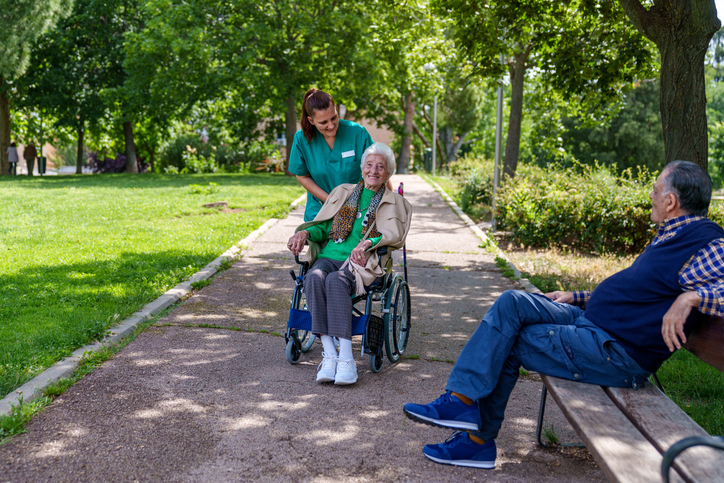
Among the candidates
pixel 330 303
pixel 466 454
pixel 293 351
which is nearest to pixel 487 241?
pixel 293 351

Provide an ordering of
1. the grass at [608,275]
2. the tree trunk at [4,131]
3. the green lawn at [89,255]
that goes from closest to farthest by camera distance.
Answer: the grass at [608,275] → the green lawn at [89,255] → the tree trunk at [4,131]

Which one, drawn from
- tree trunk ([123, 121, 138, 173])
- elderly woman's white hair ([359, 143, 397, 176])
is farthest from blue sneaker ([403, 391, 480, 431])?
tree trunk ([123, 121, 138, 173])

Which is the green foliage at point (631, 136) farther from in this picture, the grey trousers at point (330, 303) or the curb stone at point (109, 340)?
the grey trousers at point (330, 303)

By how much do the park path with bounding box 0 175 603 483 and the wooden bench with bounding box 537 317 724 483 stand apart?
529 millimetres

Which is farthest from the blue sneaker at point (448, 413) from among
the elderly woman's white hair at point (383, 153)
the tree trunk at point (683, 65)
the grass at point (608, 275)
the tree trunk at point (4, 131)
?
the tree trunk at point (4, 131)

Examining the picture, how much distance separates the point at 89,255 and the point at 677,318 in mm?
6850

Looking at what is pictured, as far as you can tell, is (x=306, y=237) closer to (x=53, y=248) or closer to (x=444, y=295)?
(x=444, y=295)

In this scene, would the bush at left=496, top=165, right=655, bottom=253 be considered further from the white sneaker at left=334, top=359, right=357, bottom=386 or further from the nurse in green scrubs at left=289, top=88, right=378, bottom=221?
the white sneaker at left=334, top=359, right=357, bottom=386

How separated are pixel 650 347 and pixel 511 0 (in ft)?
21.3

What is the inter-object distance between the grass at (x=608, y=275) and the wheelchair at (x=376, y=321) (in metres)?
1.86

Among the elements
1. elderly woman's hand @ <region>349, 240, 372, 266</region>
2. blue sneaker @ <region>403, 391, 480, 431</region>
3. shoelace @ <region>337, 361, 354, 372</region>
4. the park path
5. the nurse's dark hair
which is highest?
the nurse's dark hair

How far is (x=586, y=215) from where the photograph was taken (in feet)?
31.7

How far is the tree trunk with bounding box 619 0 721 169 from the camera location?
548 centimetres

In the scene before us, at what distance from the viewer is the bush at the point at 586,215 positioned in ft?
31.0
